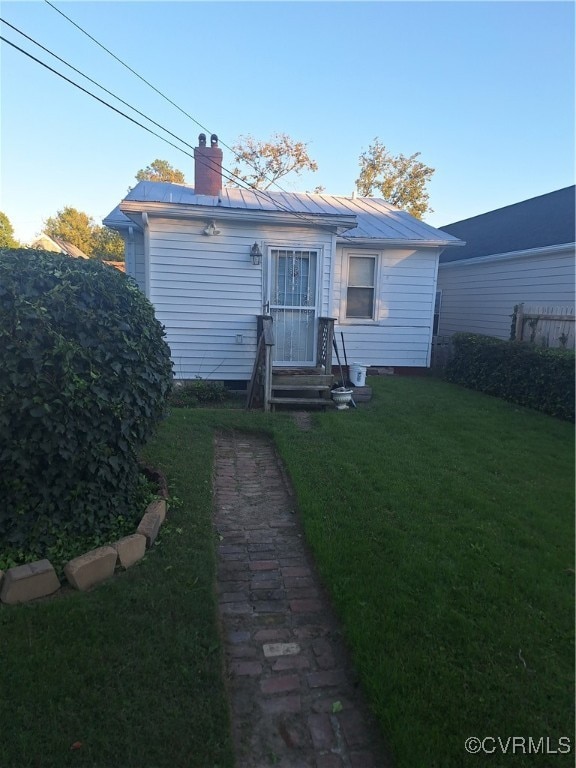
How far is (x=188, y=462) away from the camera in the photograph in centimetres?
479

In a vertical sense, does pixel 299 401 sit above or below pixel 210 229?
below

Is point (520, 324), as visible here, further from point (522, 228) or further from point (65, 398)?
point (65, 398)

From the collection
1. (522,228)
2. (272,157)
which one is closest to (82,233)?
(272,157)

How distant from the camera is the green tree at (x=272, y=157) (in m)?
27.0

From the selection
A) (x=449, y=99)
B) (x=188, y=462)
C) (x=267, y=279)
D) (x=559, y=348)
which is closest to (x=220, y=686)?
(x=188, y=462)

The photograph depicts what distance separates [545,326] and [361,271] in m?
3.70

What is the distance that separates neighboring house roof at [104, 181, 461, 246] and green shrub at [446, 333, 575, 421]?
8.13 ft

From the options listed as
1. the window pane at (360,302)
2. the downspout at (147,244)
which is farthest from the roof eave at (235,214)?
the window pane at (360,302)

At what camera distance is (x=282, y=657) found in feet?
7.75

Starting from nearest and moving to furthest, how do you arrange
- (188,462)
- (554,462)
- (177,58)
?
(188,462), (554,462), (177,58)

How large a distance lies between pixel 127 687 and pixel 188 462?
282 centimetres

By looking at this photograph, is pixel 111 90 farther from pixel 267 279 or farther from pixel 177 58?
pixel 267 279

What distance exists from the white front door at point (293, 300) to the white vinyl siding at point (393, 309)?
1714mm
